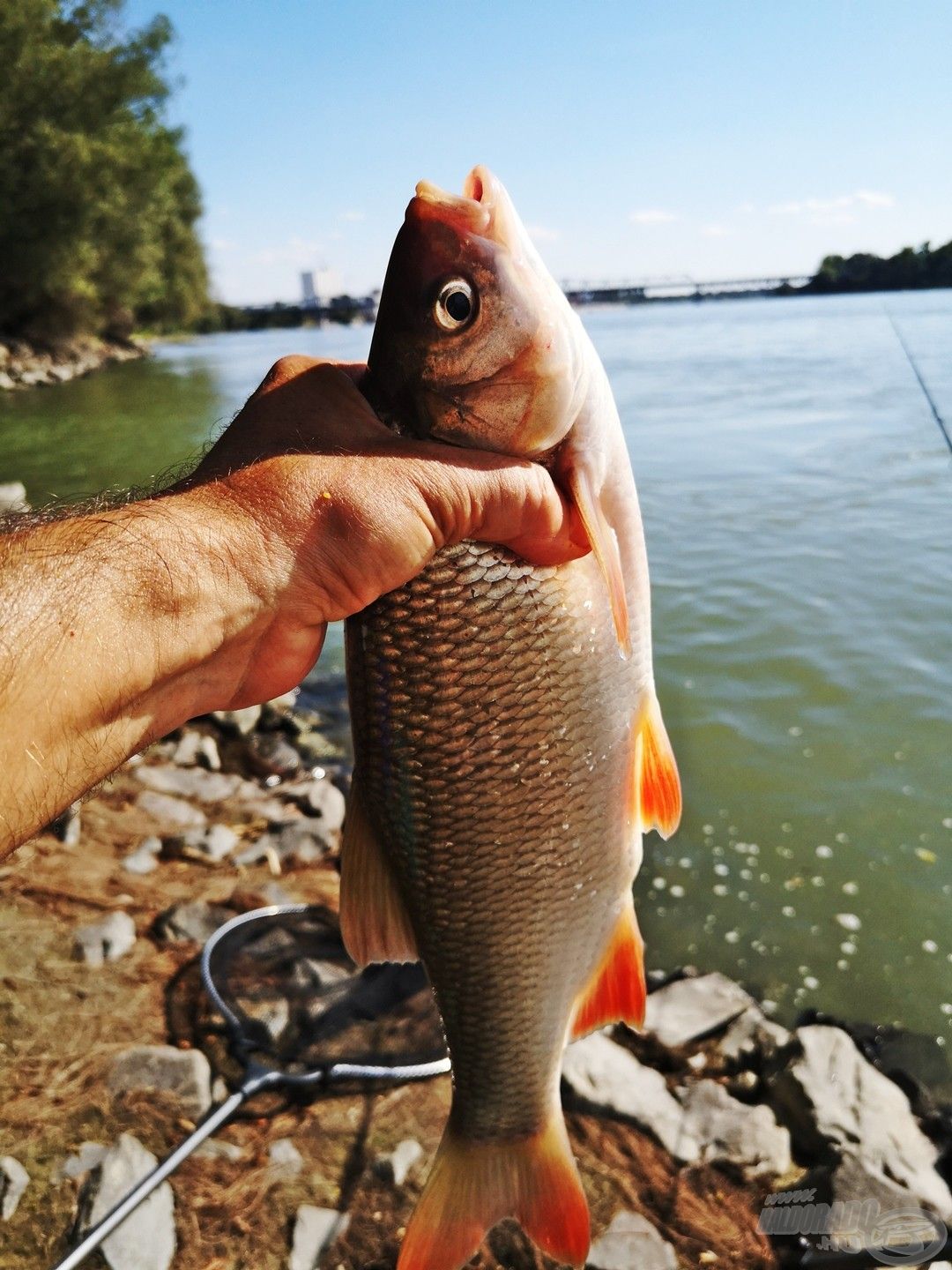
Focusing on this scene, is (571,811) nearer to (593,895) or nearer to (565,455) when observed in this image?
(593,895)

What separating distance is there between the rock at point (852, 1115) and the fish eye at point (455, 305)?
308 cm

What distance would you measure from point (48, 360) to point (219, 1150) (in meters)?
42.0

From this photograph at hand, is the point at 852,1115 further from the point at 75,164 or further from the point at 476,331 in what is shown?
Answer: the point at 75,164

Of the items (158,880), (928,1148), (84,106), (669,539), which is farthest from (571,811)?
(84,106)

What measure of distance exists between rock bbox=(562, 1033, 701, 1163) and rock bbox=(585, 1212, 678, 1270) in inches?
13.5

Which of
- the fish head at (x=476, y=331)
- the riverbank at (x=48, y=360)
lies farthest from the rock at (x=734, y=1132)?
the riverbank at (x=48, y=360)

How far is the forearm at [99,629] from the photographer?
4.97 ft

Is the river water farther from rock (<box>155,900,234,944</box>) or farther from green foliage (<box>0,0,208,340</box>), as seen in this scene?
green foliage (<box>0,0,208,340</box>)

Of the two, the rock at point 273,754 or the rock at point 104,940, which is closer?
the rock at point 104,940

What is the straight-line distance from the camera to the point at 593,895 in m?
2.04

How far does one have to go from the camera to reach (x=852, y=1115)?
3357 mm

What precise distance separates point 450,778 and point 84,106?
44694 mm

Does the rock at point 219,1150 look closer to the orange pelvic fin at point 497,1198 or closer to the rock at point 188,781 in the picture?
the orange pelvic fin at point 497,1198

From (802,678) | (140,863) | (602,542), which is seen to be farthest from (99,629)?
(802,678)
